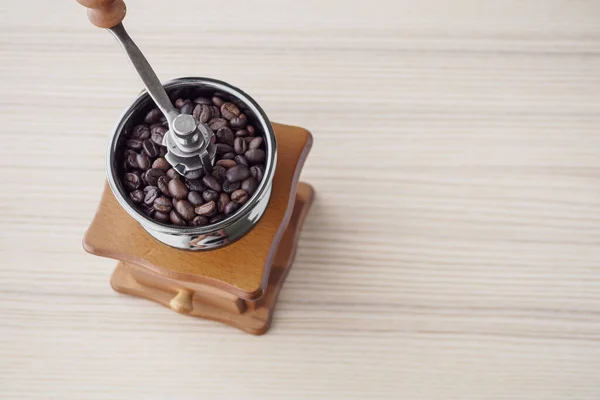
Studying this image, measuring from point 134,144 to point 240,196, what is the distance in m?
0.11

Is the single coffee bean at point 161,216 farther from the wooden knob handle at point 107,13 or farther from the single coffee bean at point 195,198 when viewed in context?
the wooden knob handle at point 107,13

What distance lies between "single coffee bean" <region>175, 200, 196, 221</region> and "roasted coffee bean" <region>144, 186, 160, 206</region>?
0.07 feet

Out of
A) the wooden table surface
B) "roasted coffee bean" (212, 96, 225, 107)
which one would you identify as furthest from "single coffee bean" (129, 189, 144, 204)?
the wooden table surface

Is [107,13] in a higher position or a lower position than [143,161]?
higher

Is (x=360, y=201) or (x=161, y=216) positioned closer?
(x=161, y=216)

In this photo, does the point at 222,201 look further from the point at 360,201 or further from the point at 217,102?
the point at 360,201

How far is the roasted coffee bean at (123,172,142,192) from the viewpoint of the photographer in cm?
55

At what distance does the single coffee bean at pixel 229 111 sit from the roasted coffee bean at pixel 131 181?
92 mm

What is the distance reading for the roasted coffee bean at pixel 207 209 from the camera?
0.53 m

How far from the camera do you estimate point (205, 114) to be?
563mm

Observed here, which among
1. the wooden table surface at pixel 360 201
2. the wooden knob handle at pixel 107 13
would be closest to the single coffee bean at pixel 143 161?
the wooden knob handle at pixel 107 13

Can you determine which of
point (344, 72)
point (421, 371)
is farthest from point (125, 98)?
point (421, 371)

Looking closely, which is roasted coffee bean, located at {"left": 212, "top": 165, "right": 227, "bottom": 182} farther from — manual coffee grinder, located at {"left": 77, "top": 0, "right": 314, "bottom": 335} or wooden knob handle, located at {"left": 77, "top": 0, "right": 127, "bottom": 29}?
wooden knob handle, located at {"left": 77, "top": 0, "right": 127, "bottom": 29}

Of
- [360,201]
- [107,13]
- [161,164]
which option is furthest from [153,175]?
[360,201]
